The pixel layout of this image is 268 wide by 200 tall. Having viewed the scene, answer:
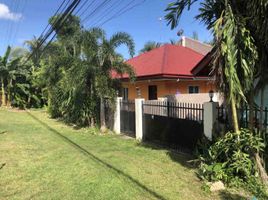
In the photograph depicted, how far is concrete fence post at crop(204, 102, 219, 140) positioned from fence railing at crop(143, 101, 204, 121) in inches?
16.0

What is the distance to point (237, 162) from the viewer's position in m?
6.48

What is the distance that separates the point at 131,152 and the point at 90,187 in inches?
140

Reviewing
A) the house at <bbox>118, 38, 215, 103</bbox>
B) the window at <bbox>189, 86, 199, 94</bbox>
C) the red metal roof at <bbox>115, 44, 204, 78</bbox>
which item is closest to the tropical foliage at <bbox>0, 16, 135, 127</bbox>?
the house at <bbox>118, 38, 215, 103</bbox>

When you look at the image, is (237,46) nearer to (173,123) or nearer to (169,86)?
(173,123)

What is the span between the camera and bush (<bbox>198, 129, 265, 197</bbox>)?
6.41m

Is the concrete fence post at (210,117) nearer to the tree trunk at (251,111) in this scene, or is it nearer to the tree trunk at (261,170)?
the tree trunk at (251,111)

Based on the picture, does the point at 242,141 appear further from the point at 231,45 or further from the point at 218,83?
the point at 231,45

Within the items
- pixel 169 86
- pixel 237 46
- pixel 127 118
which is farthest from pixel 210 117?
pixel 169 86

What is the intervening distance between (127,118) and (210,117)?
583 centimetres

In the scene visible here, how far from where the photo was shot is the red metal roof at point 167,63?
653 inches

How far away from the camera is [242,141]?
6.56 meters

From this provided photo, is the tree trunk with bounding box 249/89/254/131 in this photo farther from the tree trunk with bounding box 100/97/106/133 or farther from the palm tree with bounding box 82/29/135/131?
the tree trunk with bounding box 100/97/106/133

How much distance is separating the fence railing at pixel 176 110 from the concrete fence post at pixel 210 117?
16.0 inches

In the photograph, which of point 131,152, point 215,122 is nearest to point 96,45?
point 131,152
